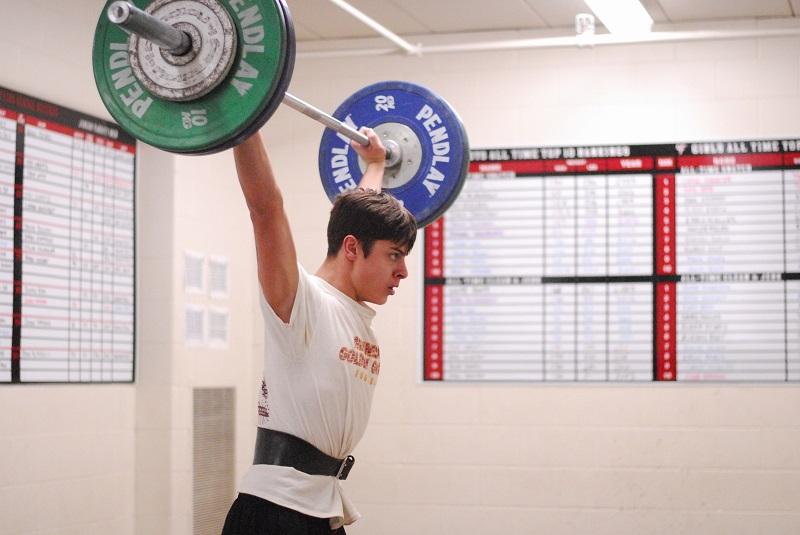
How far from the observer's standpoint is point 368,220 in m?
2.90

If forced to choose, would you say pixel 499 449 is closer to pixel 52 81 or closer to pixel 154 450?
pixel 154 450

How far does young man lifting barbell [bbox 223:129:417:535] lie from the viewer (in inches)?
102

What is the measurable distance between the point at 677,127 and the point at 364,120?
7.33 feet

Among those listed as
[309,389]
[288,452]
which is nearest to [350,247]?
[309,389]

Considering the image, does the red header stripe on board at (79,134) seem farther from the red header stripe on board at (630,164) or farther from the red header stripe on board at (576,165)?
the red header stripe on board at (630,164)

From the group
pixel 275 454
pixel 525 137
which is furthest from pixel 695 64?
pixel 275 454

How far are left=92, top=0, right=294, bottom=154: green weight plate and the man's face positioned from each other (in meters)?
0.57

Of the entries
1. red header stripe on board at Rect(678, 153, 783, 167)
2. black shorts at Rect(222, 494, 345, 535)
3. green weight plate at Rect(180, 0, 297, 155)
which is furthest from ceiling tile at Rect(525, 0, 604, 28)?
black shorts at Rect(222, 494, 345, 535)

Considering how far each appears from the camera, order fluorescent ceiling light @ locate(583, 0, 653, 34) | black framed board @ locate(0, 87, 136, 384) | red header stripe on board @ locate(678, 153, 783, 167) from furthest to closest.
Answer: red header stripe on board @ locate(678, 153, 783, 167), fluorescent ceiling light @ locate(583, 0, 653, 34), black framed board @ locate(0, 87, 136, 384)

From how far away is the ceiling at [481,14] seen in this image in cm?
521

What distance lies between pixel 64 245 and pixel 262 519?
224cm

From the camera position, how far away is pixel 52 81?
4.56 m

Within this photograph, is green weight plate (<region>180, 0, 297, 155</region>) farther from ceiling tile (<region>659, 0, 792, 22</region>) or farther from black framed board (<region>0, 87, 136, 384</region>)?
ceiling tile (<region>659, 0, 792, 22</region>)

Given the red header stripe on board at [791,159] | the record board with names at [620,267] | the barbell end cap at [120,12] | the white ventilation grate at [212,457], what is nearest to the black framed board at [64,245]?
the white ventilation grate at [212,457]
